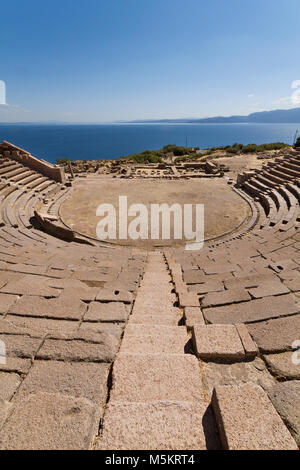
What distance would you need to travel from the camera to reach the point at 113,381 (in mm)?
2451

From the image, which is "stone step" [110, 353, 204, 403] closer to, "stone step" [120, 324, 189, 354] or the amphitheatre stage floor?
"stone step" [120, 324, 189, 354]

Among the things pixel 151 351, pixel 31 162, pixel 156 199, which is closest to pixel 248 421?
pixel 151 351

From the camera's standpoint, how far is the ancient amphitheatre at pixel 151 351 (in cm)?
194

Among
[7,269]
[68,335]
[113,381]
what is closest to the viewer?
[113,381]

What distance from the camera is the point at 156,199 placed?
18.3 meters

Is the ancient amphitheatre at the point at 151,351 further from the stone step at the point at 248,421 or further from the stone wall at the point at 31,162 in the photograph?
the stone wall at the point at 31,162

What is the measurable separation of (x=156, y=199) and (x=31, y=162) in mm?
14605

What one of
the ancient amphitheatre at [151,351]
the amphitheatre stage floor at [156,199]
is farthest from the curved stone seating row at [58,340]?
the amphitheatre stage floor at [156,199]

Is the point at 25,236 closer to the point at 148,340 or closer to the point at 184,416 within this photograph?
the point at 148,340

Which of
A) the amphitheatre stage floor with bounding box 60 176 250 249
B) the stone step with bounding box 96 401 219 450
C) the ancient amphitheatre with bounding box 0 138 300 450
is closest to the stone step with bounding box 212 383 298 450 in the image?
the ancient amphitheatre with bounding box 0 138 300 450

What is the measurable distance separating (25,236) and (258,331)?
1158cm

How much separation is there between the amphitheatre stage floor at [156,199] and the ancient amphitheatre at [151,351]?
16.3 feet

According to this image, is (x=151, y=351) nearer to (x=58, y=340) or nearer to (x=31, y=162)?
(x=58, y=340)
